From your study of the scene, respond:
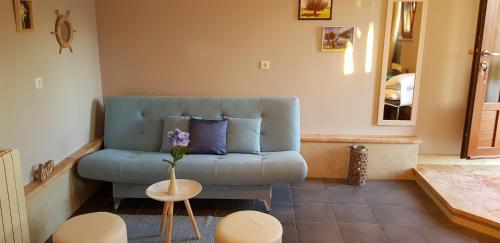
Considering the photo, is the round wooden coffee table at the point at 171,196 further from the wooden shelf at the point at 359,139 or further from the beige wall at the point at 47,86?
the wooden shelf at the point at 359,139

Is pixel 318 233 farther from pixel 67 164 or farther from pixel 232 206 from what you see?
pixel 67 164

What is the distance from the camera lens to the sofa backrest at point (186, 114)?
12.4ft

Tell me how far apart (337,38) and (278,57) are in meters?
0.63

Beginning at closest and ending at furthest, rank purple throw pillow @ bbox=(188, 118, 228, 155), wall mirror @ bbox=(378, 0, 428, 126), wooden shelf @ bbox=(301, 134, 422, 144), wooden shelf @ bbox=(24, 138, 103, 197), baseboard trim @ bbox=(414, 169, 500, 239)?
1. wooden shelf @ bbox=(24, 138, 103, 197)
2. baseboard trim @ bbox=(414, 169, 500, 239)
3. purple throw pillow @ bbox=(188, 118, 228, 155)
4. wall mirror @ bbox=(378, 0, 428, 126)
5. wooden shelf @ bbox=(301, 134, 422, 144)

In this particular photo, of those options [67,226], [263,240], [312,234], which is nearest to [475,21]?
[312,234]

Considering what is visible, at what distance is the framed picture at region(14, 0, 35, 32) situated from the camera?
105 inches

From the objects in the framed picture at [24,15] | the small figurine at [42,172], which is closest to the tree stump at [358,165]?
the small figurine at [42,172]

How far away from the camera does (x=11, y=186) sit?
2.36m

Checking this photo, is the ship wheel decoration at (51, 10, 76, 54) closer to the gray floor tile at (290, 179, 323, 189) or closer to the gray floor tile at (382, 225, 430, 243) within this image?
the gray floor tile at (290, 179, 323, 189)

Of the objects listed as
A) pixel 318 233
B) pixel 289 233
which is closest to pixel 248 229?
pixel 289 233

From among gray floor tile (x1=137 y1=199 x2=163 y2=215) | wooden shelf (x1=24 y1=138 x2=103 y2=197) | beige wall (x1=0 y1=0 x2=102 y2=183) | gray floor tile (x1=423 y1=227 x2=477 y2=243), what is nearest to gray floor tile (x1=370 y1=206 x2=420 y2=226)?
gray floor tile (x1=423 y1=227 x2=477 y2=243)

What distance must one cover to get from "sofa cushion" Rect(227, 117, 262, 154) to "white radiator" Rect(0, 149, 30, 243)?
1.76 m

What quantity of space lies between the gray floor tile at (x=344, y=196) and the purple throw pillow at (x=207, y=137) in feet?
3.65

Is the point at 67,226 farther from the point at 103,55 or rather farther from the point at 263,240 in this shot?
the point at 103,55
